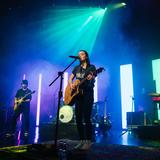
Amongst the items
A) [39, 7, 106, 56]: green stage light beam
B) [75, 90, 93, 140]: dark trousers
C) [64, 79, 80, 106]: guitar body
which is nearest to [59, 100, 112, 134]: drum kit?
[64, 79, 80, 106]: guitar body

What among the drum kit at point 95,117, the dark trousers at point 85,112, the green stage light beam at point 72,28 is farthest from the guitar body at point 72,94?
the green stage light beam at point 72,28

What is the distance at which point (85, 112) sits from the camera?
3822 mm

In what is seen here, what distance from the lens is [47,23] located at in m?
10.2

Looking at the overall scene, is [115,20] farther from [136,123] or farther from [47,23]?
[136,123]

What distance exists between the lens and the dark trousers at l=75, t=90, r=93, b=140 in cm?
381

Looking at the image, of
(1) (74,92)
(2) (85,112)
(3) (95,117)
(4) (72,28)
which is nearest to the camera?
(2) (85,112)

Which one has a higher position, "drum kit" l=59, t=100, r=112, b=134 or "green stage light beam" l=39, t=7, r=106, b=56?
"green stage light beam" l=39, t=7, r=106, b=56

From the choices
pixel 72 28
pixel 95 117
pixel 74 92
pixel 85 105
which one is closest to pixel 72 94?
pixel 74 92

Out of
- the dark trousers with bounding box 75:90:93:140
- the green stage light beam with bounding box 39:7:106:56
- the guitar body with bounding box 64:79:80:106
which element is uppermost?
the green stage light beam with bounding box 39:7:106:56

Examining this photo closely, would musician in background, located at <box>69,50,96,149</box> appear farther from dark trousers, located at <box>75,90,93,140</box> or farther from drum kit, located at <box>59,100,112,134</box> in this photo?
drum kit, located at <box>59,100,112,134</box>

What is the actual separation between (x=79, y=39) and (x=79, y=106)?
8.82 metres

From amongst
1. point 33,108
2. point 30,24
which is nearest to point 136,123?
point 33,108

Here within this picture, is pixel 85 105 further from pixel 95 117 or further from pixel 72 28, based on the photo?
pixel 72 28

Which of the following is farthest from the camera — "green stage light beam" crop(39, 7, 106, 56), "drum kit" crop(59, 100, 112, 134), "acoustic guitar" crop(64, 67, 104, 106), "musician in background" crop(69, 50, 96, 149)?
"green stage light beam" crop(39, 7, 106, 56)
